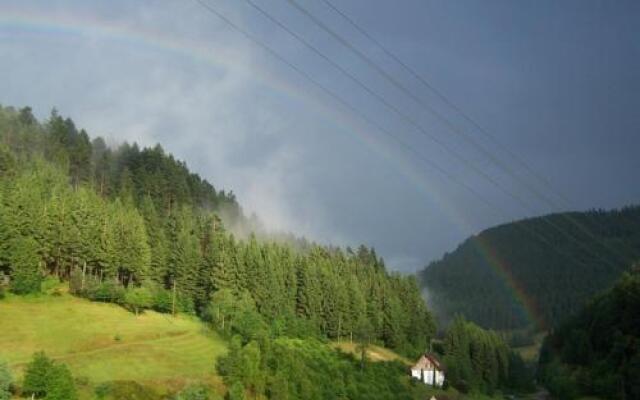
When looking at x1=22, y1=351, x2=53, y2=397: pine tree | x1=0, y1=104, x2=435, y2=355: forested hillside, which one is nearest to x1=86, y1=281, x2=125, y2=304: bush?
x1=0, y1=104, x2=435, y2=355: forested hillside

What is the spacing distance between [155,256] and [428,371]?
48.1m

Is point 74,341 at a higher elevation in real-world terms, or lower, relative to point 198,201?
lower

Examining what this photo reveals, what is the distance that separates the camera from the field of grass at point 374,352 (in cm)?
11319

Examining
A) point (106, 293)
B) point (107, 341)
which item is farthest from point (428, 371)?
point (107, 341)

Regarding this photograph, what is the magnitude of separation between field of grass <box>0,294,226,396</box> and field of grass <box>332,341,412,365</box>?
3005 cm

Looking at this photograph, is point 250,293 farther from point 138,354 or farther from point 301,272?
point 138,354

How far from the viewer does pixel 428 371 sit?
11325 cm

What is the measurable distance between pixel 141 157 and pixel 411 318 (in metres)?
72.5

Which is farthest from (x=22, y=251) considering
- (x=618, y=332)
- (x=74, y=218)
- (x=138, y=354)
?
(x=618, y=332)

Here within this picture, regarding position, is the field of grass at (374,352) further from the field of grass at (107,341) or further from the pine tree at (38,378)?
the pine tree at (38,378)

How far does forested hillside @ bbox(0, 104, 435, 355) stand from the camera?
313 ft

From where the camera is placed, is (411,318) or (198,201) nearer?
(411,318)

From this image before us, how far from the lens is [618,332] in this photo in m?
141

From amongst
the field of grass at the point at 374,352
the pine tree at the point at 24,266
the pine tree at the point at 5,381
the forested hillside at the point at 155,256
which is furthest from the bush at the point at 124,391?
the field of grass at the point at 374,352
